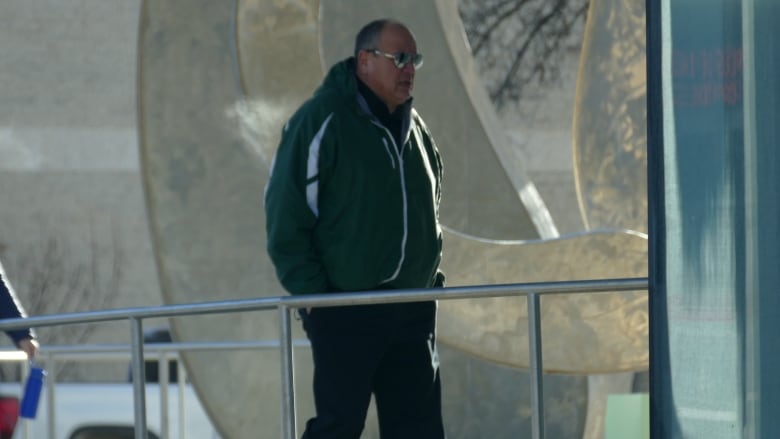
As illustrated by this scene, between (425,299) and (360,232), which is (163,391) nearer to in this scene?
(360,232)

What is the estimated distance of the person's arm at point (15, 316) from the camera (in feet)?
16.9

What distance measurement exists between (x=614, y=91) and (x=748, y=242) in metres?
5.04

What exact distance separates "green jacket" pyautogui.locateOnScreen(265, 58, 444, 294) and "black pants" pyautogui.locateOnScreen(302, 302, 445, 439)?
0.09m

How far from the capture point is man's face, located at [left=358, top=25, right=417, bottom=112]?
13.8 ft

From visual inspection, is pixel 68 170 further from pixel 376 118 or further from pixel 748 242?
pixel 748 242

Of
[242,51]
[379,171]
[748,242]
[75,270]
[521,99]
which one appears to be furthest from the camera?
[521,99]

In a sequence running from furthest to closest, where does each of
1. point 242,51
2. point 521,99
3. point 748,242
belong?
point 521,99, point 242,51, point 748,242

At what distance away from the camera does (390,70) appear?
423cm

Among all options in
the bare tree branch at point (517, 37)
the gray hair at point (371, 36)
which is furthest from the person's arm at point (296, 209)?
the bare tree branch at point (517, 37)

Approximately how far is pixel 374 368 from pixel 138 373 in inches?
33.9

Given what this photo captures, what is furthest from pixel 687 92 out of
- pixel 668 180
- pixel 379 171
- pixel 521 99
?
pixel 521 99

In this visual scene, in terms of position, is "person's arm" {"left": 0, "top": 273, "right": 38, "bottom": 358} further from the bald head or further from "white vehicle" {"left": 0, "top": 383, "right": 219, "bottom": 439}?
"white vehicle" {"left": 0, "top": 383, "right": 219, "bottom": 439}

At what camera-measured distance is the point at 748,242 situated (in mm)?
2922

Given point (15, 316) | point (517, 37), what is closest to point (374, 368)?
point (15, 316)
